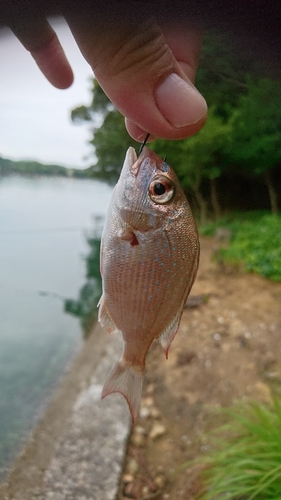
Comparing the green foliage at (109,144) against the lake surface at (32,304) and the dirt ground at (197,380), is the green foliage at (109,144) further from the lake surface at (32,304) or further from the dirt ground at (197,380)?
the dirt ground at (197,380)

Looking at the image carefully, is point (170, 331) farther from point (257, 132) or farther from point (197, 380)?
point (257, 132)

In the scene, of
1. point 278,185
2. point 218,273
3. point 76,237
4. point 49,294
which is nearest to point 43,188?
point 76,237

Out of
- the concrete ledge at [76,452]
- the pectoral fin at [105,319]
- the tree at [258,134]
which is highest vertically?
the tree at [258,134]

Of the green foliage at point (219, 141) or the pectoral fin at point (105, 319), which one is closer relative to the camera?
the pectoral fin at point (105, 319)

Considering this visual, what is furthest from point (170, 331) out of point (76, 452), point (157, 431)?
point (157, 431)

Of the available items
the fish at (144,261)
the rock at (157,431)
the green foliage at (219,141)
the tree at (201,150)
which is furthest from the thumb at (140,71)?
the tree at (201,150)
